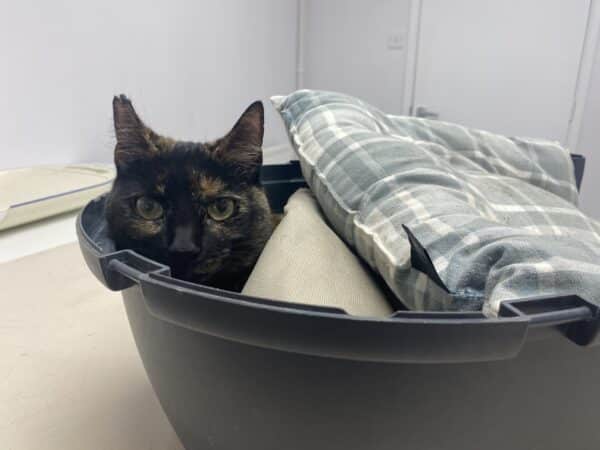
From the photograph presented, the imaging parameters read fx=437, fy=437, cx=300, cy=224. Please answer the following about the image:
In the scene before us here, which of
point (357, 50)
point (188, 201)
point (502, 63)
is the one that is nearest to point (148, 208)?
point (188, 201)

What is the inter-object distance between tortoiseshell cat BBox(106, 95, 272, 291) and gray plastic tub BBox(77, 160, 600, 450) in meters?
0.18

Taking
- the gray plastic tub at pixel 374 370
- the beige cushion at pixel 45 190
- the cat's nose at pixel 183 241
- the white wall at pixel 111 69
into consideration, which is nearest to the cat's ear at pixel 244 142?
the cat's nose at pixel 183 241

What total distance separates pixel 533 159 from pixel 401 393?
75 cm

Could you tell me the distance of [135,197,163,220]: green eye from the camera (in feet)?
1.69

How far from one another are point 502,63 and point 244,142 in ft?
6.21

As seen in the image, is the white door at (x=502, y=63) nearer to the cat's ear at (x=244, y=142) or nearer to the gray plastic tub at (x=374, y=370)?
the cat's ear at (x=244, y=142)

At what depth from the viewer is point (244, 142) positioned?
57 cm

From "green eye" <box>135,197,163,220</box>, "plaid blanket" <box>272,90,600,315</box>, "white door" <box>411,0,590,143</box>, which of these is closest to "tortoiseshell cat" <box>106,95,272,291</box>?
"green eye" <box>135,197,163,220</box>

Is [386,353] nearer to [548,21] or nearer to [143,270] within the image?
[143,270]

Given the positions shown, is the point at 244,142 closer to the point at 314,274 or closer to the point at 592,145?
the point at 314,274

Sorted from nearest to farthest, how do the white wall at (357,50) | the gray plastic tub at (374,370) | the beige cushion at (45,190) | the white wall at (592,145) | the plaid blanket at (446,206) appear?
the gray plastic tub at (374,370) → the plaid blanket at (446,206) → the beige cushion at (45,190) → the white wall at (592,145) → the white wall at (357,50)

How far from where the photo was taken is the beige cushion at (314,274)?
1.42 ft

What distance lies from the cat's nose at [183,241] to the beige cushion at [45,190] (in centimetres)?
64

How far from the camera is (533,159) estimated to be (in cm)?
85
